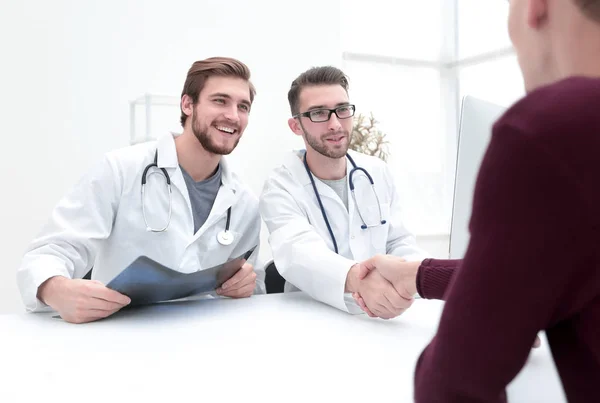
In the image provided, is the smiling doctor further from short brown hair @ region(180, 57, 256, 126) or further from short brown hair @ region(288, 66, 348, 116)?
short brown hair @ region(288, 66, 348, 116)

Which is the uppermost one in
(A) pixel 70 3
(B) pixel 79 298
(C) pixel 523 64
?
(A) pixel 70 3

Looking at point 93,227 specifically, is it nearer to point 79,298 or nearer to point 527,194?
point 79,298

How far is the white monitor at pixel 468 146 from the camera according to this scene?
1175mm

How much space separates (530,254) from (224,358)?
68cm

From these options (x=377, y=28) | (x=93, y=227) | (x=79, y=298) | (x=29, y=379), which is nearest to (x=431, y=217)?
(x=377, y=28)

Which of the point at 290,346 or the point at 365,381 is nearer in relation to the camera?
the point at 365,381

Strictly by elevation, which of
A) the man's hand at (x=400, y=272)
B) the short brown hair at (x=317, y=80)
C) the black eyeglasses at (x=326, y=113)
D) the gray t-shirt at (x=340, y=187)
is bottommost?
the man's hand at (x=400, y=272)

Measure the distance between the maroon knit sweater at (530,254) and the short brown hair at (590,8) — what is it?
0.07 meters

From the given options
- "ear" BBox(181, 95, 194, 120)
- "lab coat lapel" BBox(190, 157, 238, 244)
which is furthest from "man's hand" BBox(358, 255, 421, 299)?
"ear" BBox(181, 95, 194, 120)

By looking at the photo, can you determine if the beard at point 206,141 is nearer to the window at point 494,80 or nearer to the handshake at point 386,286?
the handshake at point 386,286

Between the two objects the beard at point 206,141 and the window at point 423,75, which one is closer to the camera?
the beard at point 206,141

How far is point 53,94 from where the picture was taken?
3.45 meters

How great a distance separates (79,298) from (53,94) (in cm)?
262

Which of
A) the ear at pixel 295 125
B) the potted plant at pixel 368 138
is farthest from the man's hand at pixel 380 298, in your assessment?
the potted plant at pixel 368 138
